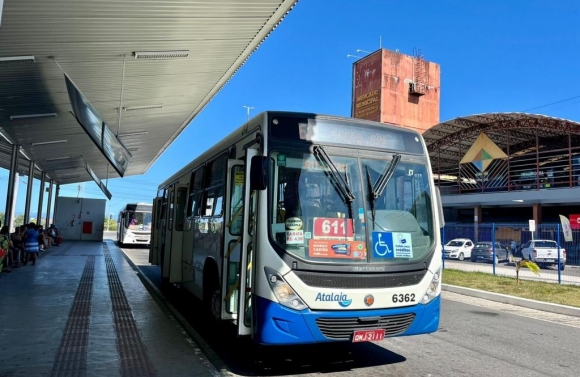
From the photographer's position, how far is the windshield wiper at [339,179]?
5.25 metres

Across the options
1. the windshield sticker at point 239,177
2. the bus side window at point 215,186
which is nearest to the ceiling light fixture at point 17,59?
the bus side window at point 215,186

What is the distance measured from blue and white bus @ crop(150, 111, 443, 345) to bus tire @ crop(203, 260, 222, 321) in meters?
0.51

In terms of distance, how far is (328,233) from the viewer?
510 cm

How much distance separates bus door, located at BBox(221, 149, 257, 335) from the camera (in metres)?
5.16

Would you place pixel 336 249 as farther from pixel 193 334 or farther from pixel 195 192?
pixel 195 192

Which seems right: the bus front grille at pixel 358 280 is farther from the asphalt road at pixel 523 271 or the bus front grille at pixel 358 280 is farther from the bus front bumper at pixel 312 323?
the asphalt road at pixel 523 271

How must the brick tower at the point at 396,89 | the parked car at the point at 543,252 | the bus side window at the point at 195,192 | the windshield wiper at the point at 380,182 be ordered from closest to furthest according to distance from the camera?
1. the windshield wiper at the point at 380,182
2. the bus side window at the point at 195,192
3. the parked car at the point at 543,252
4. the brick tower at the point at 396,89

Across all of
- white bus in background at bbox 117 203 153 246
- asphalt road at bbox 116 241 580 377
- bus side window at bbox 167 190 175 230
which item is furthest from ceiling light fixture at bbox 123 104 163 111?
white bus in background at bbox 117 203 153 246

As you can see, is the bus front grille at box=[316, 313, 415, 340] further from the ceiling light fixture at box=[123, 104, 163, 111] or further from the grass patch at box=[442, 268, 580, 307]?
the ceiling light fixture at box=[123, 104, 163, 111]

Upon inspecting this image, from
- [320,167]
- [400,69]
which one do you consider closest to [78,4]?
[320,167]

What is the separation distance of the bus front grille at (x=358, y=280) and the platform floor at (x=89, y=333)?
167cm

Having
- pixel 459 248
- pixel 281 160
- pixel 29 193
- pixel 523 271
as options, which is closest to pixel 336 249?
pixel 281 160

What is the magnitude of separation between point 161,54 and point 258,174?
6449 millimetres

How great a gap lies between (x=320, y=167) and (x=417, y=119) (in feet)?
210
